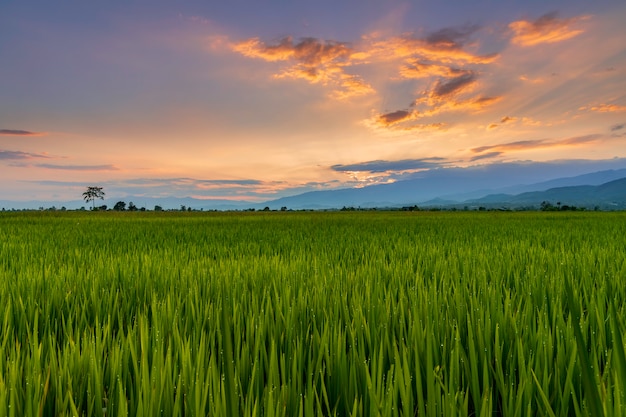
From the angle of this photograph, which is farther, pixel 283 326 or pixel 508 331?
pixel 283 326

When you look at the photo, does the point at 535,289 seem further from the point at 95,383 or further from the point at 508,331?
the point at 95,383

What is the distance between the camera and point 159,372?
111 cm

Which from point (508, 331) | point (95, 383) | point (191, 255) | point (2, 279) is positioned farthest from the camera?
point (191, 255)

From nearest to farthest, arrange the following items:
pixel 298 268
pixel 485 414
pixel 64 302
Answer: pixel 485 414 → pixel 64 302 → pixel 298 268

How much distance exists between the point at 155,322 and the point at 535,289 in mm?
2406

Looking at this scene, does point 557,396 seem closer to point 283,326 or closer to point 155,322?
point 283,326

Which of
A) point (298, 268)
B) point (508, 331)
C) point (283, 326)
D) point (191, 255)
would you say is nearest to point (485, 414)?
point (508, 331)

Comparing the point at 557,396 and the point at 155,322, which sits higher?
the point at 155,322

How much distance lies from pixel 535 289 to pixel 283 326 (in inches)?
71.1

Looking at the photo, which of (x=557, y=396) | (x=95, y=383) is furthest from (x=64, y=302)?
(x=557, y=396)

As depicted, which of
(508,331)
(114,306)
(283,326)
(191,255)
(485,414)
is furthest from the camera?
(191,255)

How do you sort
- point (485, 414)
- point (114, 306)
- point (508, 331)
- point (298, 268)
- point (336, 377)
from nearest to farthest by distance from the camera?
point (485, 414) → point (336, 377) → point (508, 331) → point (114, 306) → point (298, 268)

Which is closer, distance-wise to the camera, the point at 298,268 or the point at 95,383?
the point at 95,383

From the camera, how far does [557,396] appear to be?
A: 3.71 ft
